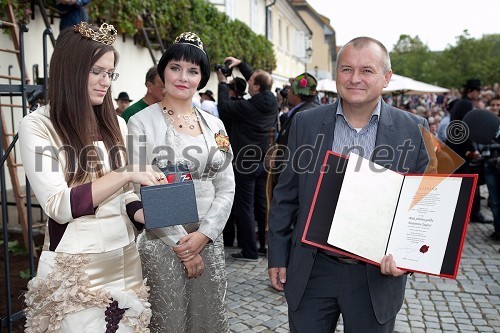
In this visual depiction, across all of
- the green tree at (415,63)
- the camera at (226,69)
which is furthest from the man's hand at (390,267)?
the green tree at (415,63)

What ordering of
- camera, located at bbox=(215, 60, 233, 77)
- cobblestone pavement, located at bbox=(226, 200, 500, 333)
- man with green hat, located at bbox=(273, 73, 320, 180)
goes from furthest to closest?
1. man with green hat, located at bbox=(273, 73, 320, 180)
2. camera, located at bbox=(215, 60, 233, 77)
3. cobblestone pavement, located at bbox=(226, 200, 500, 333)

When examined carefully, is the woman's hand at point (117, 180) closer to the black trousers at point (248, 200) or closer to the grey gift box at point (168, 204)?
the grey gift box at point (168, 204)

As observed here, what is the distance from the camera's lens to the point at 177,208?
6.60 feet

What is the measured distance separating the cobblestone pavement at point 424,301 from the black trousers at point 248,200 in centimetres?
26

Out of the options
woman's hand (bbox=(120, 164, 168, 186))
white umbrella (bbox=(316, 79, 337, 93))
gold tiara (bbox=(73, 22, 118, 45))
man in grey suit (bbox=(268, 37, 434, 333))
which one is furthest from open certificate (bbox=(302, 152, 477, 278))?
white umbrella (bbox=(316, 79, 337, 93))

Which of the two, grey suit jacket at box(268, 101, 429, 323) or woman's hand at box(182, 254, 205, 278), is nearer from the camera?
grey suit jacket at box(268, 101, 429, 323)

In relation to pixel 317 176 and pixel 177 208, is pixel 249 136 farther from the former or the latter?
pixel 177 208

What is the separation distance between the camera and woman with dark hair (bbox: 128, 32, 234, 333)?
2574mm

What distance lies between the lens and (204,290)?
2717 millimetres

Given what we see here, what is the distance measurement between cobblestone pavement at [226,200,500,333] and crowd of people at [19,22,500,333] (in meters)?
1.65

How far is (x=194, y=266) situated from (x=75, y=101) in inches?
42.9

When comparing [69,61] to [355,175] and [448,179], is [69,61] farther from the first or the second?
[448,179]

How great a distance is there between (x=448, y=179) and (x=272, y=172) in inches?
158

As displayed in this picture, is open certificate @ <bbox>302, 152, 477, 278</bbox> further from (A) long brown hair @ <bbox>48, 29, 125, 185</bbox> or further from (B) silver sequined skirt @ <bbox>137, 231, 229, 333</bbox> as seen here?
(A) long brown hair @ <bbox>48, 29, 125, 185</bbox>
